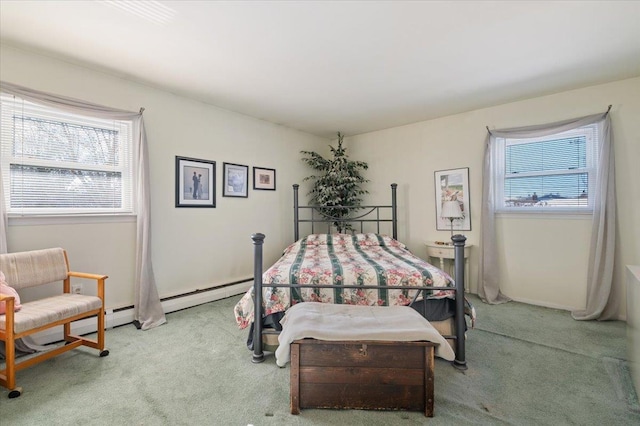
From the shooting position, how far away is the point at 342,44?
2.37 metres

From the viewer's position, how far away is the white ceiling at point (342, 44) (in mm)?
1970

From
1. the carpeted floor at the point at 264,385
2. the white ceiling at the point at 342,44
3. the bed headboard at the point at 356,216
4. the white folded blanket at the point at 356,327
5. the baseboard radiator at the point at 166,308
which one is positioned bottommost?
the carpeted floor at the point at 264,385

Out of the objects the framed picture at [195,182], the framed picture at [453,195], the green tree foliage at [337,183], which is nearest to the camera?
the framed picture at [195,182]

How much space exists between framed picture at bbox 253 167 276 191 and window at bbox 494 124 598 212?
124 inches

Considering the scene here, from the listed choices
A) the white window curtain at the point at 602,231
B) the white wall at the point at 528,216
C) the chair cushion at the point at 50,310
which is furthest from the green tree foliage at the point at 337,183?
the chair cushion at the point at 50,310

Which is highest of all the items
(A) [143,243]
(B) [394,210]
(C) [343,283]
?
(B) [394,210]

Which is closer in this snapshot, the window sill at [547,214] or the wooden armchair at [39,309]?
the wooden armchair at [39,309]

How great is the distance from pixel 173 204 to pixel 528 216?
4.34 metres

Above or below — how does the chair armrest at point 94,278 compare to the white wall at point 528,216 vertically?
below

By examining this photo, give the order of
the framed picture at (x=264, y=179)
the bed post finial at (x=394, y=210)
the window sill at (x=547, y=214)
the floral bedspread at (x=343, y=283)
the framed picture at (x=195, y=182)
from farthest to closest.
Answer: the bed post finial at (x=394, y=210), the framed picture at (x=264, y=179), the framed picture at (x=195, y=182), the window sill at (x=547, y=214), the floral bedspread at (x=343, y=283)

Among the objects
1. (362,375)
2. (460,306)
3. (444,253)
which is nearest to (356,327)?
(362,375)

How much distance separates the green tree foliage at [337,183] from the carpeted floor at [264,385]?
272 centimetres

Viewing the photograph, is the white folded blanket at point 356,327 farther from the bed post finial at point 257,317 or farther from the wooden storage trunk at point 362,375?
the bed post finial at point 257,317

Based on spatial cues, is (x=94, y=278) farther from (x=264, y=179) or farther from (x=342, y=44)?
(x=342, y=44)
